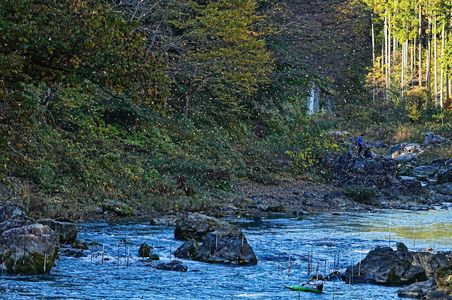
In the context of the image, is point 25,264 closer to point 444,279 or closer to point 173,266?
point 173,266

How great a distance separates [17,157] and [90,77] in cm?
892

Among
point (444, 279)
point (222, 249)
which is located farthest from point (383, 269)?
point (222, 249)

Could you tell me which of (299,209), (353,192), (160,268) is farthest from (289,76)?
(160,268)

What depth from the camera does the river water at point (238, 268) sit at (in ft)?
51.8

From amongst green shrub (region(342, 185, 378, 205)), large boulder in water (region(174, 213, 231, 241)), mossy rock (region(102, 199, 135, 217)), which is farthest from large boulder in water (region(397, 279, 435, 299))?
green shrub (region(342, 185, 378, 205))

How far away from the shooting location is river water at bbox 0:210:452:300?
1579 centimetres

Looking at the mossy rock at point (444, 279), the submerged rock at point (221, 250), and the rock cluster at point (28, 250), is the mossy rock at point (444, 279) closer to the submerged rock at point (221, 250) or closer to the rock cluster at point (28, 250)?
the submerged rock at point (221, 250)

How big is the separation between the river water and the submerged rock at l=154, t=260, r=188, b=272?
0.83 ft

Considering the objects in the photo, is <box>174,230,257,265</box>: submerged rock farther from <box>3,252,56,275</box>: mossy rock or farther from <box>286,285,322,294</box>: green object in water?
<box>3,252,56,275</box>: mossy rock

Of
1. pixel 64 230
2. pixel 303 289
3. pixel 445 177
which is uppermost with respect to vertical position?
pixel 445 177

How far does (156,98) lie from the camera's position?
1788cm

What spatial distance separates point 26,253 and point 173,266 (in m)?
2.98

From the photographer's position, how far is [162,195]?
99.2ft

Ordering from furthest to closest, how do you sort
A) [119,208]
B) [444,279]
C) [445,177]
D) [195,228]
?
[445,177], [119,208], [195,228], [444,279]
